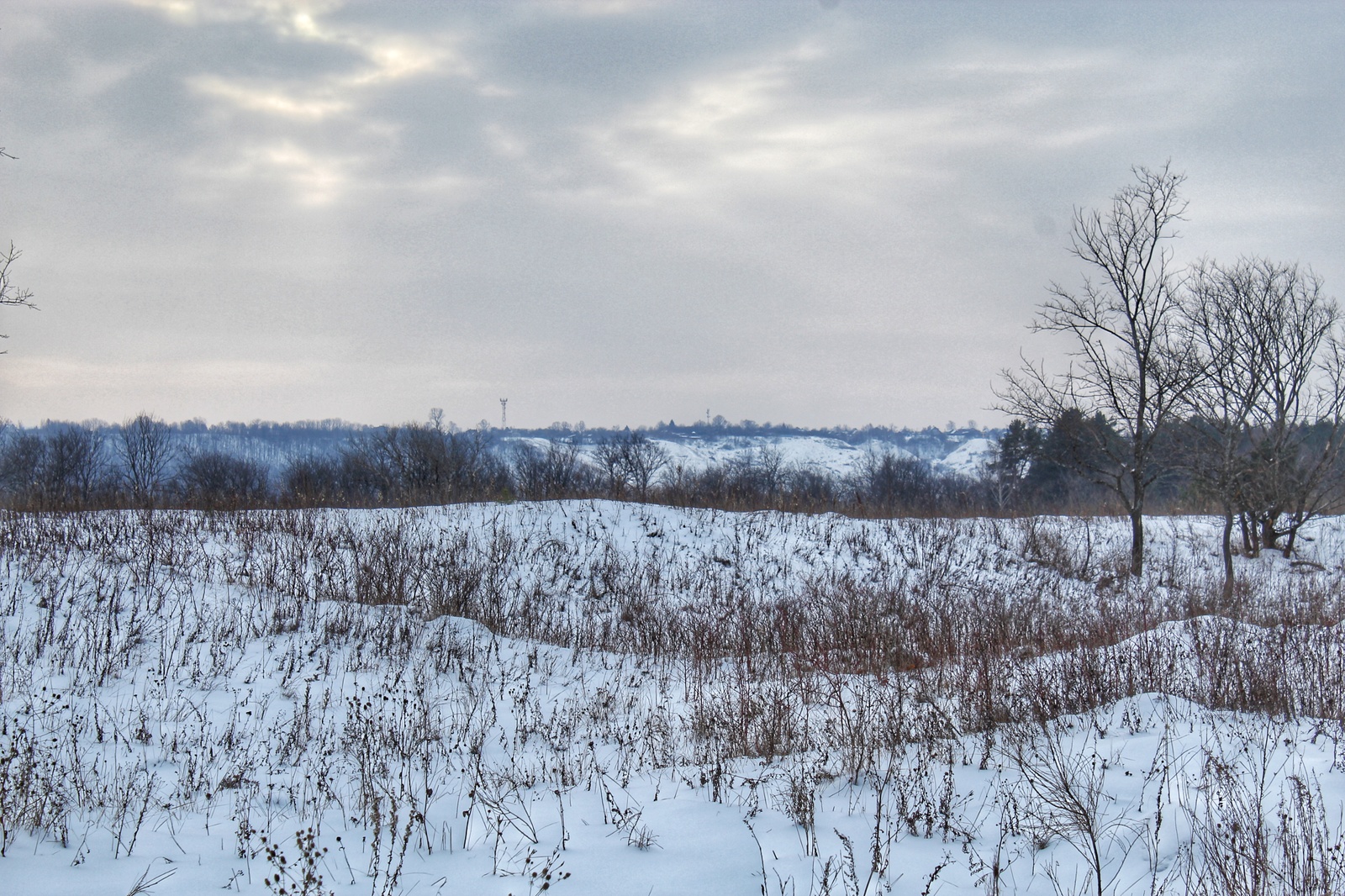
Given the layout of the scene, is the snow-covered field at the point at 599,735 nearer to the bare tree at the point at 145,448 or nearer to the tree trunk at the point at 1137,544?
the tree trunk at the point at 1137,544

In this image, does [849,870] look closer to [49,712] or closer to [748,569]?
[49,712]

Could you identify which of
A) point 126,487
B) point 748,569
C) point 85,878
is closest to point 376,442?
point 126,487

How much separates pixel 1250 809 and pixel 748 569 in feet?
44.2

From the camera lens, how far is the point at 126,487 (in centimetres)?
1753

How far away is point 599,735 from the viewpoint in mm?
6621

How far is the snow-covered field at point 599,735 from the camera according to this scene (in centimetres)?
390

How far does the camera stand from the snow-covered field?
12.8 ft

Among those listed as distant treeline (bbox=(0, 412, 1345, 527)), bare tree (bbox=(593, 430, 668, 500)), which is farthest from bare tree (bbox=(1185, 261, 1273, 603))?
bare tree (bbox=(593, 430, 668, 500))

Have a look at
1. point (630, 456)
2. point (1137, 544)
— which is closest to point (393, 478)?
point (1137, 544)

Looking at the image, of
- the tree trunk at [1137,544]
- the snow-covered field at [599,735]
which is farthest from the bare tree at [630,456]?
the snow-covered field at [599,735]

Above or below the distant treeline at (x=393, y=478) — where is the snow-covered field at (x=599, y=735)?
below

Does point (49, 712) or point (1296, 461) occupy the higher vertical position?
point (1296, 461)

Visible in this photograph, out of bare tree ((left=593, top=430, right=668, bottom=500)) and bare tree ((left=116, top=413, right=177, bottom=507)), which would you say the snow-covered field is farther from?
bare tree ((left=593, top=430, right=668, bottom=500))

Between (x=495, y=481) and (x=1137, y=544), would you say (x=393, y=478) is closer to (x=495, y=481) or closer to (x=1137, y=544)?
(x=495, y=481)
